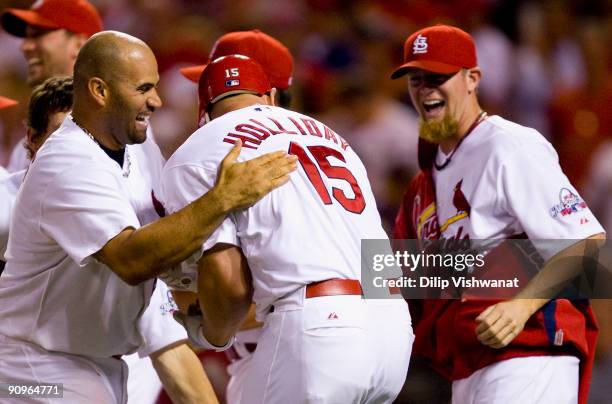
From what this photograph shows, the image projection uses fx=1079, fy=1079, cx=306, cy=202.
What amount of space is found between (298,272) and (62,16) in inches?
123

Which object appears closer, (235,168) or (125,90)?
(235,168)

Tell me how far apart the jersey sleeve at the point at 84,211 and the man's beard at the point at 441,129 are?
5.39ft

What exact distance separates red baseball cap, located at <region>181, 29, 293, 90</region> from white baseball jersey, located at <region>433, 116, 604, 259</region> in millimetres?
1226

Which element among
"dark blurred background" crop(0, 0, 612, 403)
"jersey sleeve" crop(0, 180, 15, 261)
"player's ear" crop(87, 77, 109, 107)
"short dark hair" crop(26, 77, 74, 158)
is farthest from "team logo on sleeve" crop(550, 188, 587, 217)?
"dark blurred background" crop(0, 0, 612, 403)

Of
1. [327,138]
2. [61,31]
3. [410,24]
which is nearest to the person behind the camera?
[327,138]

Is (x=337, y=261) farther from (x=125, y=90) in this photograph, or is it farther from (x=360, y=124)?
(x=360, y=124)

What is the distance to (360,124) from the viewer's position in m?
7.68

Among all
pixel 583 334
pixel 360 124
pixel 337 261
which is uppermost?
pixel 337 261

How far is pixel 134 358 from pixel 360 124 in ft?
11.2

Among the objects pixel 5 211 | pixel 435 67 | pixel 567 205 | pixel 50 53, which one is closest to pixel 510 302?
pixel 567 205

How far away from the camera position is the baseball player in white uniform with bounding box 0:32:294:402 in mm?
3535

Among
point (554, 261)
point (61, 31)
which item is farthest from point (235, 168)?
point (61, 31)

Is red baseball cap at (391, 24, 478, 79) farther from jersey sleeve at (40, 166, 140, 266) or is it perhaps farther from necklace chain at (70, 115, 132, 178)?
jersey sleeve at (40, 166, 140, 266)

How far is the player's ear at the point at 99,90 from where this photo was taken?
12.6 feet
